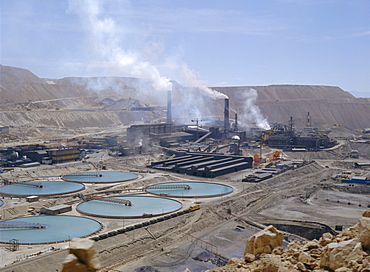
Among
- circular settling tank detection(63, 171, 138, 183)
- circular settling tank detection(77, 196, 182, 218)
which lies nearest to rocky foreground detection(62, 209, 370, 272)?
circular settling tank detection(77, 196, 182, 218)

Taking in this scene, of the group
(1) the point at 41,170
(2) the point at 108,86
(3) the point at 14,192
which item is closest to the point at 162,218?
(3) the point at 14,192

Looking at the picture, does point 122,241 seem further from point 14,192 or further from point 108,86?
point 108,86

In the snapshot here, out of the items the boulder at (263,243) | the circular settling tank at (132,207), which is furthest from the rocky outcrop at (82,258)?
the circular settling tank at (132,207)

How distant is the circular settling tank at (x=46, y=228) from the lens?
839 inches

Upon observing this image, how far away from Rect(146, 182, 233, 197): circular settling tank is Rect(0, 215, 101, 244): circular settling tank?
31.9ft

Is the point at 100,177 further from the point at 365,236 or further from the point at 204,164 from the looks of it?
the point at 365,236

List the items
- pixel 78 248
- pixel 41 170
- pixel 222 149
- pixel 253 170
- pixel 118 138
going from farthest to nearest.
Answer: pixel 118 138 → pixel 222 149 → pixel 253 170 → pixel 41 170 → pixel 78 248

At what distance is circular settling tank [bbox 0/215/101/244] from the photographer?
69.9 feet

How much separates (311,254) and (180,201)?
25.5m

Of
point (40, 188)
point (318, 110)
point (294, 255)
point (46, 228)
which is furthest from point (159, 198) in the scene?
point (318, 110)

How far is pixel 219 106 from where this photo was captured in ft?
396

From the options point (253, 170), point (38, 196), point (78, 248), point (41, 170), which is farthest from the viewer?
point (253, 170)

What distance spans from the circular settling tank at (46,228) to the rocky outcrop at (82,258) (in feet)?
57.4

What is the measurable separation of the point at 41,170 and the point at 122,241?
2155cm
